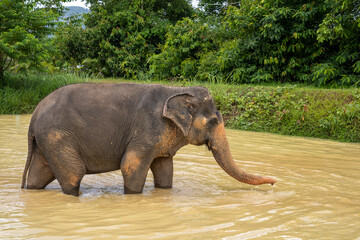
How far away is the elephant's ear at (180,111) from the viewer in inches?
203

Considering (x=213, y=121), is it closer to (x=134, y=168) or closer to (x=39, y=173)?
(x=134, y=168)

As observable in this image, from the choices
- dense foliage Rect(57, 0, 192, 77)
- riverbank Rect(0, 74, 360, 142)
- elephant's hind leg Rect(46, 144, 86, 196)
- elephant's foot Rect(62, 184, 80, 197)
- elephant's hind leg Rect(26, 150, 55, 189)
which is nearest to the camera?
elephant's hind leg Rect(46, 144, 86, 196)

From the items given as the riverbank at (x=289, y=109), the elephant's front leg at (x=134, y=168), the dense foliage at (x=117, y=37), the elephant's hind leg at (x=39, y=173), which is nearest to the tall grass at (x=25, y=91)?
the riverbank at (x=289, y=109)

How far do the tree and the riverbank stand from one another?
1282 mm

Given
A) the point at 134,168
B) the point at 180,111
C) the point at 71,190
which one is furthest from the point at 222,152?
the point at 71,190

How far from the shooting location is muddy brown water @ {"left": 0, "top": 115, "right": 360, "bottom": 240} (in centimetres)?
393

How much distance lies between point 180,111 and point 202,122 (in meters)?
0.32

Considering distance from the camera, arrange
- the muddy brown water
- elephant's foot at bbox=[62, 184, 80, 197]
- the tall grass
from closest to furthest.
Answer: the muddy brown water, elephant's foot at bbox=[62, 184, 80, 197], the tall grass

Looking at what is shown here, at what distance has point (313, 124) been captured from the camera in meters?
10.9

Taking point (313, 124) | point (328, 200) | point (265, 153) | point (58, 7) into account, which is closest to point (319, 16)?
point (313, 124)

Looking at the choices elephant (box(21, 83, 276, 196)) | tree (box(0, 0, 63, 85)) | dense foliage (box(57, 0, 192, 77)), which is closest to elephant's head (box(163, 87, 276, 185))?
elephant (box(21, 83, 276, 196))

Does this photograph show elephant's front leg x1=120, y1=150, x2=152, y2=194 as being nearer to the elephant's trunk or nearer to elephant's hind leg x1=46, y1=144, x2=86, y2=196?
elephant's hind leg x1=46, y1=144, x2=86, y2=196

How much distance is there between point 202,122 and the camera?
538 cm

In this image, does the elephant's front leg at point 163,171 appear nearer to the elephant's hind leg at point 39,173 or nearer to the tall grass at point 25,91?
Answer: the elephant's hind leg at point 39,173
